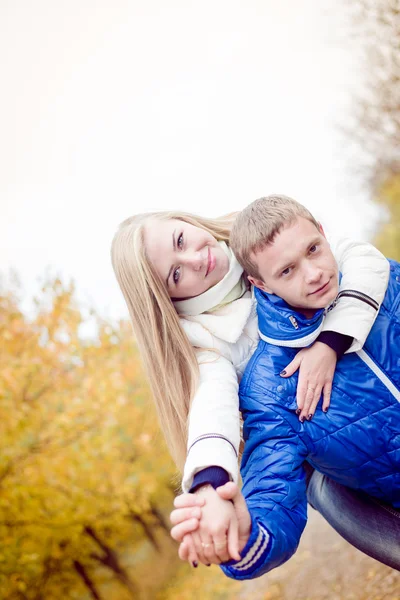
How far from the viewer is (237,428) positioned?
1839mm

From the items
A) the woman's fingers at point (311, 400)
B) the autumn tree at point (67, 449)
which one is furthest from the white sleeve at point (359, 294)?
the autumn tree at point (67, 449)

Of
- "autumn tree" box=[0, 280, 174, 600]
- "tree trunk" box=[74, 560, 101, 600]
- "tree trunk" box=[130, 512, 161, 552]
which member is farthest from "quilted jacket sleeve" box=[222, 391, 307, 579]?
"tree trunk" box=[130, 512, 161, 552]

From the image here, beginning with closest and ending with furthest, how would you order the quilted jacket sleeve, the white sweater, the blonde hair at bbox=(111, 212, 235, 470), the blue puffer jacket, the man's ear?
1. the quilted jacket sleeve
2. the white sweater
3. the blue puffer jacket
4. the man's ear
5. the blonde hair at bbox=(111, 212, 235, 470)

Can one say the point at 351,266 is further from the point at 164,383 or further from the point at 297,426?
the point at 164,383

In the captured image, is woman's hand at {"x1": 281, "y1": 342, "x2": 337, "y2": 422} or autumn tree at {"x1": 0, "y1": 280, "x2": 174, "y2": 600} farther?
autumn tree at {"x1": 0, "y1": 280, "x2": 174, "y2": 600}

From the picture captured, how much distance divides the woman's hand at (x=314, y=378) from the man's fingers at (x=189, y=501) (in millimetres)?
590

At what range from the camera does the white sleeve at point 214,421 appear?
5.39 ft

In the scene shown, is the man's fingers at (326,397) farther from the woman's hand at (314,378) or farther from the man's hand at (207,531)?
the man's hand at (207,531)

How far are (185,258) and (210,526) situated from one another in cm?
118

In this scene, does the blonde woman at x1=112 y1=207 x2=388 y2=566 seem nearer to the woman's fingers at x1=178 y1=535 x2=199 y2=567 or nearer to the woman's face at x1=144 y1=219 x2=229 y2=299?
the woman's face at x1=144 y1=219 x2=229 y2=299

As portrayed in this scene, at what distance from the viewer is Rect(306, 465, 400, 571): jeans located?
6.88 feet

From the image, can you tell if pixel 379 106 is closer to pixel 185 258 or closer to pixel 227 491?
pixel 185 258

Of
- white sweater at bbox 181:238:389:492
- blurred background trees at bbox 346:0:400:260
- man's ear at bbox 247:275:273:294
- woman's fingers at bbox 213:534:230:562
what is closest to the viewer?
woman's fingers at bbox 213:534:230:562

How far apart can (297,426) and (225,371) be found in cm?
37
